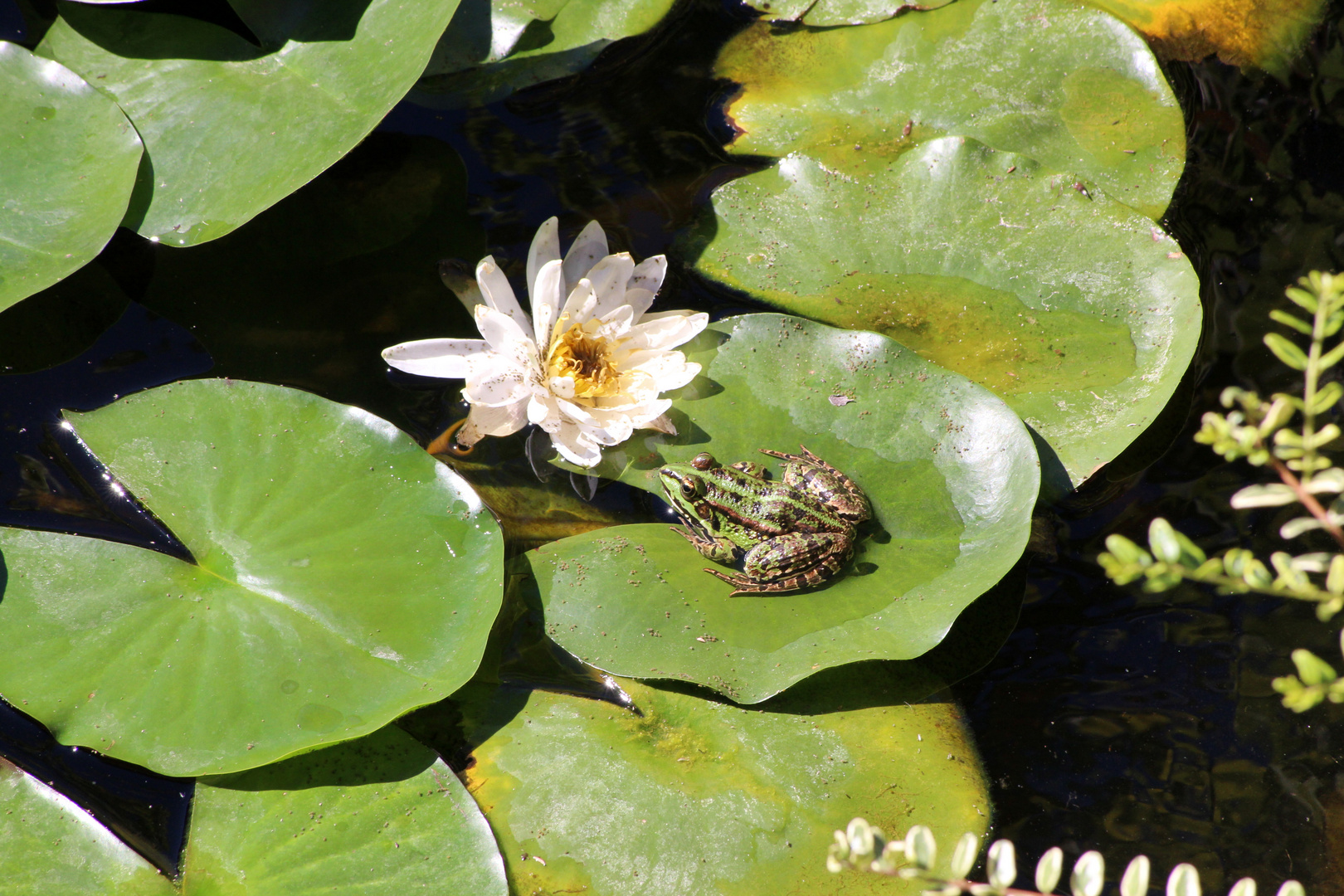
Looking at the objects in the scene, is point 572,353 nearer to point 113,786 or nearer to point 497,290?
point 497,290

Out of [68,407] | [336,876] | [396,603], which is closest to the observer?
[336,876]

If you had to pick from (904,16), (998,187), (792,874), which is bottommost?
(792,874)

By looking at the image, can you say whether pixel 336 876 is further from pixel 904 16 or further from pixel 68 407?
pixel 904 16

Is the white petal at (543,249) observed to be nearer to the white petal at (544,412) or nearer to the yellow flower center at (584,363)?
the yellow flower center at (584,363)

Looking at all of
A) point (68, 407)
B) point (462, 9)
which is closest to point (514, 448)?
point (68, 407)

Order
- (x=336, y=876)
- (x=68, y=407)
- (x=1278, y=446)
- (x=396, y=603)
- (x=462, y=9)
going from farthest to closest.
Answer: (x=462, y=9) → (x=68, y=407) → (x=396, y=603) → (x=336, y=876) → (x=1278, y=446)

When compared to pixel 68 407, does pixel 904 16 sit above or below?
above

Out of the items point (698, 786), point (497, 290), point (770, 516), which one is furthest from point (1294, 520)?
point (497, 290)

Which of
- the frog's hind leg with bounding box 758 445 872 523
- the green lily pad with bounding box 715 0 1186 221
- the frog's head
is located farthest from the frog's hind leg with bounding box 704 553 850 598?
the green lily pad with bounding box 715 0 1186 221
